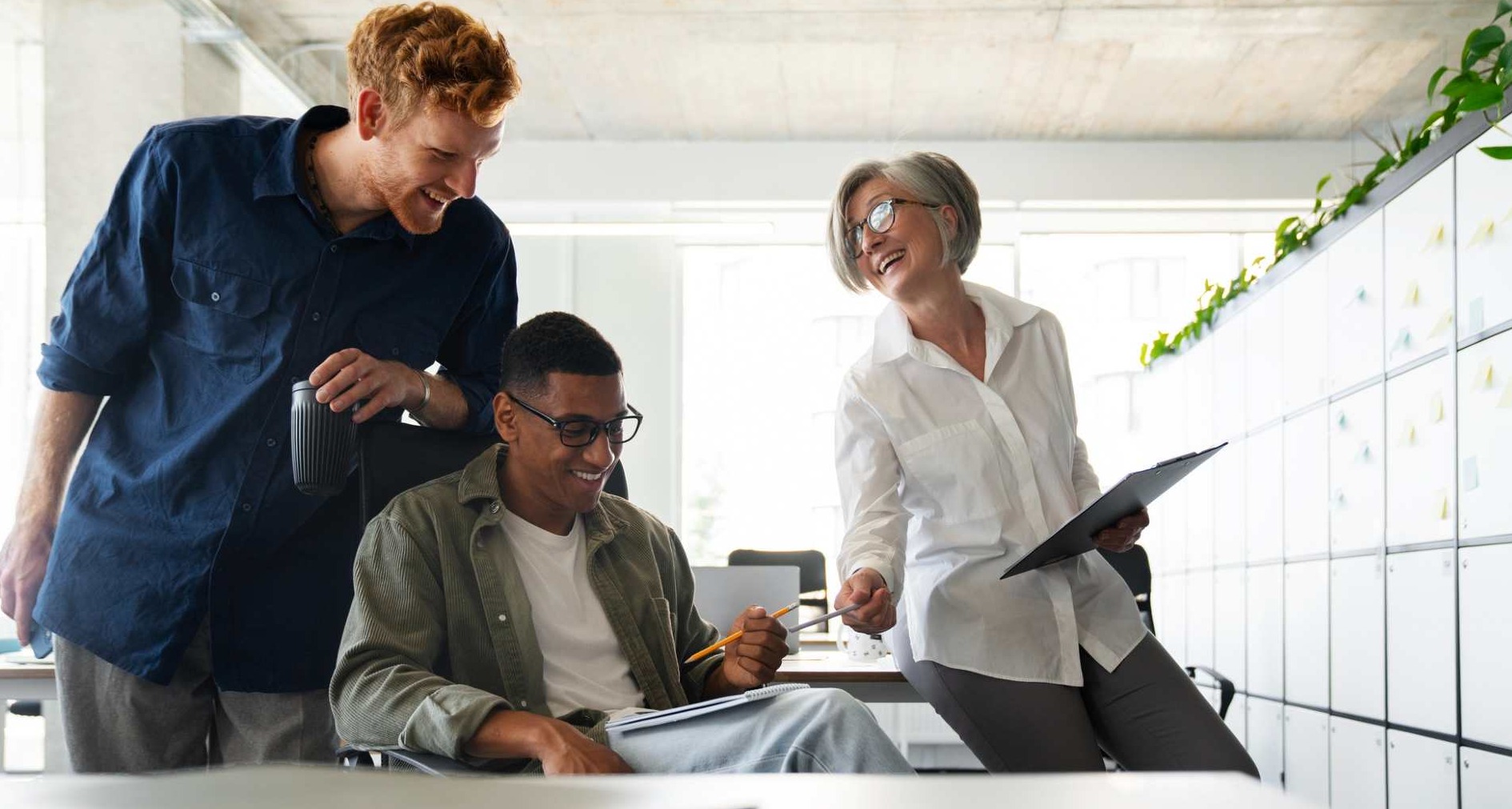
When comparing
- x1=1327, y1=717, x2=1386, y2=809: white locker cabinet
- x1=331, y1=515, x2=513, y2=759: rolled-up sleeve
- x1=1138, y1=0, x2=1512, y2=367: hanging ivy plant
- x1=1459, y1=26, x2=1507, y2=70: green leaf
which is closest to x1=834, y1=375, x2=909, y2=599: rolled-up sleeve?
x1=331, y1=515, x2=513, y2=759: rolled-up sleeve

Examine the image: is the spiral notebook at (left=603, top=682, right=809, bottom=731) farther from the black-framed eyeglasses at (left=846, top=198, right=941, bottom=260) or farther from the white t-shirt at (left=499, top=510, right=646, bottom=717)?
the black-framed eyeglasses at (left=846, top=198, right=941, bottom=260)

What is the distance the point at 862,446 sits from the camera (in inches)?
82.9

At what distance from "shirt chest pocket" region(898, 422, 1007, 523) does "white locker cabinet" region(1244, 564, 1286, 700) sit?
2616mm

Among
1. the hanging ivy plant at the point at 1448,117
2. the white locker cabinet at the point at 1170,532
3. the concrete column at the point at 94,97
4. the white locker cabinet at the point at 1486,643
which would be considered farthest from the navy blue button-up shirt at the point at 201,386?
the white locker cabinet at the point at 1170,532

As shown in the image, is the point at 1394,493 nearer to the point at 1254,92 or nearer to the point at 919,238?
the point at 919,238

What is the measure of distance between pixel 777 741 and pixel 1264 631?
138 inches

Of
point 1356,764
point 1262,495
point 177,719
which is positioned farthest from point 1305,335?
point 177,719

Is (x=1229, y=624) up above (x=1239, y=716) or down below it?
above

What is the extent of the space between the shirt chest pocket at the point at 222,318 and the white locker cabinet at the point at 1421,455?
2496 mm

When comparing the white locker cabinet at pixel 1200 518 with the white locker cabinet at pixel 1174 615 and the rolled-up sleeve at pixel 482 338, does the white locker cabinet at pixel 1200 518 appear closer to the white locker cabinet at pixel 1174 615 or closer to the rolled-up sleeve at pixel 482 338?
the white locker cabinet at pixel 1174 615

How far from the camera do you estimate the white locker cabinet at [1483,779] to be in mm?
2650

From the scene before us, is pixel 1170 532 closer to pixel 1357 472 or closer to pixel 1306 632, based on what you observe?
pixel 1306 632

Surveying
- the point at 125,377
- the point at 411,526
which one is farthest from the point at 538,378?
the point at 125,377

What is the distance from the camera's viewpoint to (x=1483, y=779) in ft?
9.03
